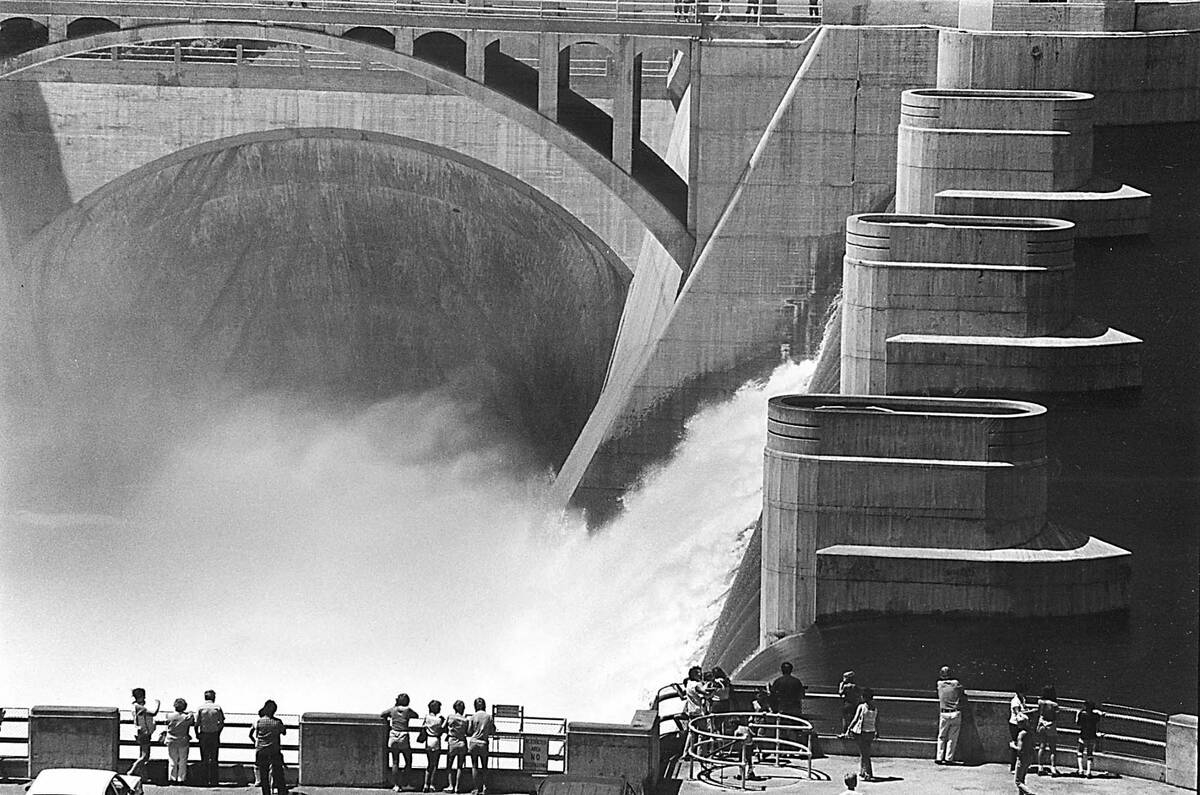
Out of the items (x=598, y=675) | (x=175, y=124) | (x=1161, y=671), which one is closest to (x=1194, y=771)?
(x=1161, y=671)

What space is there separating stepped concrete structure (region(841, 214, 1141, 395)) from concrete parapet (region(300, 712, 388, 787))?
10418 mm

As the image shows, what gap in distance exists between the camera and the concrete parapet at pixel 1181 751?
56.0 feet

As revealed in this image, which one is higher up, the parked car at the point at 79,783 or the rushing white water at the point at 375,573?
the parked car at the point at 79,783

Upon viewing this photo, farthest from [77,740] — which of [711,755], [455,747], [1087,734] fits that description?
[1087,734]

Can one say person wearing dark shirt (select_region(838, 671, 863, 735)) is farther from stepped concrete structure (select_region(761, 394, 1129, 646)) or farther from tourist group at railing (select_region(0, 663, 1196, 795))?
stepped concrete structure (select_region(761, 394, 1129, 646))

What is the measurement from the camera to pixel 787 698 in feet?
59.3

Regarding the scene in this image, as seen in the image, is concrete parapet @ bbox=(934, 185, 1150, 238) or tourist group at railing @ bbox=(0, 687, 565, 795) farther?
concrete parapet @ bbox=(934, 185, 1150, 238)

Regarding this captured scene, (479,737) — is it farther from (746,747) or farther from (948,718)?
(948,718)

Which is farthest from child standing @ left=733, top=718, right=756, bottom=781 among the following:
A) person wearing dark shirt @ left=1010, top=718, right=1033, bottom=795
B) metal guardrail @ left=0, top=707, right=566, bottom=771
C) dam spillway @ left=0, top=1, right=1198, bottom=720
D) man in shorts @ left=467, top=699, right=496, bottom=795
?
dam spillway @ left=0, top=1, right=1198, bottom=720

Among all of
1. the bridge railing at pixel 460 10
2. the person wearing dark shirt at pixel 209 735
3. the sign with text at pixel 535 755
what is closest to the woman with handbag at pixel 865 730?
the sign with text at pixel 535 755

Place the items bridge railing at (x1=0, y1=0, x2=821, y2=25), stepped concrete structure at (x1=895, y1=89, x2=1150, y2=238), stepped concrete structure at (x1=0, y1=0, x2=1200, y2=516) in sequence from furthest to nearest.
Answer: bridge railing at (x1=0, y1=0, x2=821, y2=25) < stepped concrete structure at (x1=0, y1=0, x2=1200, y2=516) < stepped concrete structure at (x1=895, y1=89, x2=1150, y2=238)

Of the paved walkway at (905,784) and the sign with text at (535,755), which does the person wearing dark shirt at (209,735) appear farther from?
the sign with text at (535,755)

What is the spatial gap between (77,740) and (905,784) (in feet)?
20.9

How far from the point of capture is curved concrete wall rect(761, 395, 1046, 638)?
2184 cm
